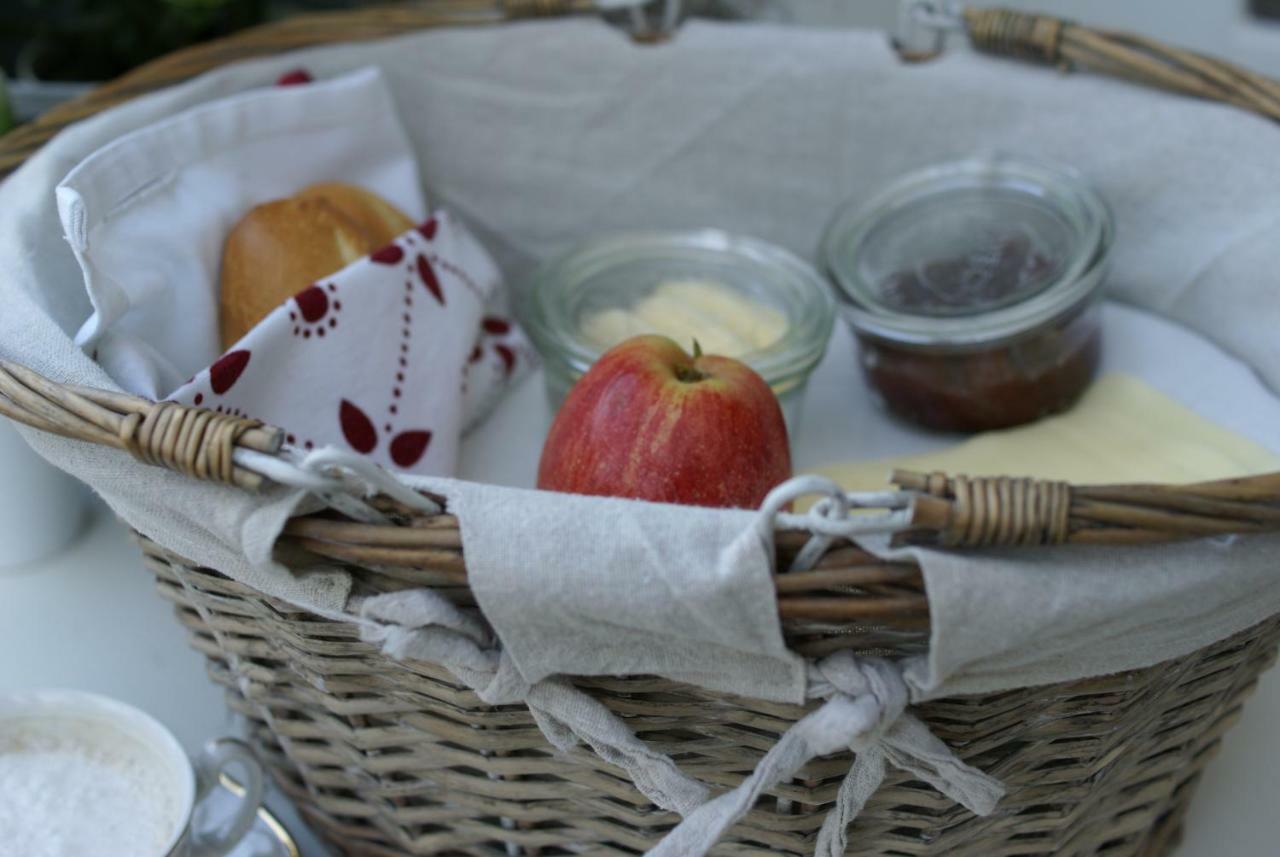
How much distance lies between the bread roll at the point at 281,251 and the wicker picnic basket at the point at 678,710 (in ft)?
0.41

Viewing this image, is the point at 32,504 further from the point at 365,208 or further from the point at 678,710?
the point at 678,710

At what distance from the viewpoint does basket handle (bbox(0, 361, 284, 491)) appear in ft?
1.12

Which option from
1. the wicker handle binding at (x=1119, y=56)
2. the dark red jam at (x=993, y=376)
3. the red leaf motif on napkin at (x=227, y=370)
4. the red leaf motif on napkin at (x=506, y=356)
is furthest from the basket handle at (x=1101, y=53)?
the red leaf motif on napkin at (x=227, y=370)

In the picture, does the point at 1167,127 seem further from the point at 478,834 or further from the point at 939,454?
the point at 478,834

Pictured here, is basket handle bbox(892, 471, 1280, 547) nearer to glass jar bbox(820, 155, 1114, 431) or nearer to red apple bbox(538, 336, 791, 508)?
red apple bbox(538, 336, 791, 508)

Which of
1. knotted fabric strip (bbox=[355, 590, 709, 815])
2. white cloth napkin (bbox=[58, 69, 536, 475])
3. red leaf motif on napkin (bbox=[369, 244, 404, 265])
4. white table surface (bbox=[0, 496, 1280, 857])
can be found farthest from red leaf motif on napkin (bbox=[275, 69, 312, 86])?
knotted fabric strip (bbox=[355, 590, 709, 815])

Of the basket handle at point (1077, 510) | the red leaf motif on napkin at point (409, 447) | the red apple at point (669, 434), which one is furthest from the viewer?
the red leaf motif on napkin at point (409, 447)

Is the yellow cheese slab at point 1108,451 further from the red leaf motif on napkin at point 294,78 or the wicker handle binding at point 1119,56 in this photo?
the red leaf motif on napkin at point 294,78

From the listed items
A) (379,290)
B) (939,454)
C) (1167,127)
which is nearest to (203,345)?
(379,290)

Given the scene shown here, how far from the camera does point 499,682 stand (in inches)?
14.1

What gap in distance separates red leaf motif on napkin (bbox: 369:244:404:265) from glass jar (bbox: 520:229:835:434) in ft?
0.22

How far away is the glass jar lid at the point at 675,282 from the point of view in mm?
550

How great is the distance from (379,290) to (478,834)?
220mm

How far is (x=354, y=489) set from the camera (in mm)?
341
